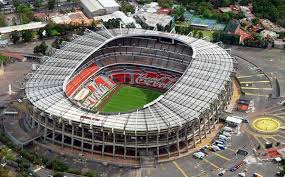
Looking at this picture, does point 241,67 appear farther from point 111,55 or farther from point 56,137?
point 56,137

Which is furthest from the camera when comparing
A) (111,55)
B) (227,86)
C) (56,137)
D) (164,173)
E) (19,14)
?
(19,14)

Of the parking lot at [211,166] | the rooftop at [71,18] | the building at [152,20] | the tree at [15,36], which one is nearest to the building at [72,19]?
the rooftop at [71,18]

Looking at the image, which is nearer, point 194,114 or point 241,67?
point 194,114

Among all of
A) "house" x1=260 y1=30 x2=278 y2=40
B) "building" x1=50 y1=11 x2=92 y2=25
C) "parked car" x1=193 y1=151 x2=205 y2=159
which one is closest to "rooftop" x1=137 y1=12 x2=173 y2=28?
"building" x1=50 y1=11 x2=92 y2=25

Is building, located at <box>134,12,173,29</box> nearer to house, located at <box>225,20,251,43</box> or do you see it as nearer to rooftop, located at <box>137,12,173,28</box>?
rooftop, located at <box>137,12,173,28</box>

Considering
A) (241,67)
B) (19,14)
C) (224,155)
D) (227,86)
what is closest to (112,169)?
(224,155)

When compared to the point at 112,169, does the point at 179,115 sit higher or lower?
higher

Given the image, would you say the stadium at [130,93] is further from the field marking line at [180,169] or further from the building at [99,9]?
the building at [99,9]
